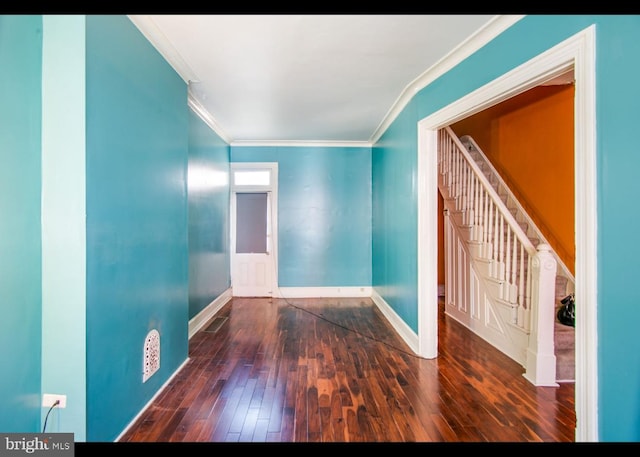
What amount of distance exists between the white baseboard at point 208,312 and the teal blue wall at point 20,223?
1956 millimetres

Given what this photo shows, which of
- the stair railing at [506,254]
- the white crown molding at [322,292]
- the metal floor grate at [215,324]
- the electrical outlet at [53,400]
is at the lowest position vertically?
the metal floor grate at [215,324]

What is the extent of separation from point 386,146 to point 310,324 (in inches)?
108

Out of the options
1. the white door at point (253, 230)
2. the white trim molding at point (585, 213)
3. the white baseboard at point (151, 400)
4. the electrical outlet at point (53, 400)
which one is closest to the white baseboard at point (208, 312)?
the white door at point (253, 230)

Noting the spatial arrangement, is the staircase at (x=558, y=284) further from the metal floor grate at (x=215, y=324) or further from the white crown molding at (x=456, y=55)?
the metal floor grate at (x=215, y=324)

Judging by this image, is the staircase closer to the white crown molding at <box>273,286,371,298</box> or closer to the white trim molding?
the white trim molding

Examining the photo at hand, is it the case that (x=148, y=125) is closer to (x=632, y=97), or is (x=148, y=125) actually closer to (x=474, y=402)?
(x=632, y=97)

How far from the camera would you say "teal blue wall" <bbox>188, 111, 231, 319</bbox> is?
334 cm

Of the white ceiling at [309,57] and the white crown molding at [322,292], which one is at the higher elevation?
the white ceiling at [309,57]

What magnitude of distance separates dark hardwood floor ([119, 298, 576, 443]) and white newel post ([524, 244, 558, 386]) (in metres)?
0.10

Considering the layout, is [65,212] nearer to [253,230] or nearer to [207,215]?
[207,215]

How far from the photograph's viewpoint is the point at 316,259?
16.6 feet

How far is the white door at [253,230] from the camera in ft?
16.4

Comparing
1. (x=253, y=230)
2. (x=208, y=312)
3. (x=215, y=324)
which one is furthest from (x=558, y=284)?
(x=253, y=230)

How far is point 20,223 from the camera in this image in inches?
51.3
